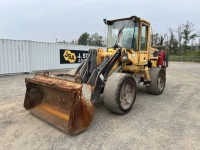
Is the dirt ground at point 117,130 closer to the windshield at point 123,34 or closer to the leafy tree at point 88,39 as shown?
the windshield at point 123,34

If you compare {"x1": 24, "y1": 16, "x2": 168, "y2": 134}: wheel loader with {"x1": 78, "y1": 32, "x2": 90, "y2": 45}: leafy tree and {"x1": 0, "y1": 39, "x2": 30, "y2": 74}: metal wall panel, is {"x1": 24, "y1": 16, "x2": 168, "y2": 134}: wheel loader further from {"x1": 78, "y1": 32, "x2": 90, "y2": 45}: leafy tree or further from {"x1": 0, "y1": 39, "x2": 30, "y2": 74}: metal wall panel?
{"x1": 78, "y1": 32, "x2": 90, "y2": 45}: leafy tree

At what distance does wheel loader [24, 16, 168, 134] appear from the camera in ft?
13.2

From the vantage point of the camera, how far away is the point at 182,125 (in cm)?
452

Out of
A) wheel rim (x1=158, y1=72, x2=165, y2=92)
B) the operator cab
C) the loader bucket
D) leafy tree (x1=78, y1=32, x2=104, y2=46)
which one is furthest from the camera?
leafy tree (x1=78, y1=32, x2=104, y2=46)

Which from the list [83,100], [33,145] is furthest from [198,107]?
[33,145]

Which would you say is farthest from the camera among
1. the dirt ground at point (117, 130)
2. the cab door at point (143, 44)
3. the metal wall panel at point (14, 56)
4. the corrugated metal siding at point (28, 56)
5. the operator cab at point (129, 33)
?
the corrugated metal siding at point (28, 56)

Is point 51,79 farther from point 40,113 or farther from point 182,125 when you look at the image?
point 182,125

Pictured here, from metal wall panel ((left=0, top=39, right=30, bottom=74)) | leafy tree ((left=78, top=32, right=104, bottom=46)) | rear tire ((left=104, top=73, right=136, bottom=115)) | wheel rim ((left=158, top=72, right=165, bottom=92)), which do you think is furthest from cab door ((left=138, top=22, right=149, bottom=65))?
leafy tree ((left=78, top=32, right=104, bottom=46))

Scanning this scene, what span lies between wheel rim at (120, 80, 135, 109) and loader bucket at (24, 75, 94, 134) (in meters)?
1.14

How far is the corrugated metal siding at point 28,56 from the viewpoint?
11.9 m

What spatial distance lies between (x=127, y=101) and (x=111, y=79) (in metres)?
0.82

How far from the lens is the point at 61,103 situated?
467 cm

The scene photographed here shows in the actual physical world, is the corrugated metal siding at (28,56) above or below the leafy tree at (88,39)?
below

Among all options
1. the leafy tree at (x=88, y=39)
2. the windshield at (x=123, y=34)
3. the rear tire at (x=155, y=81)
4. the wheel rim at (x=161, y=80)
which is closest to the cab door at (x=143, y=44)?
the windshield at (x=123, y=34)
